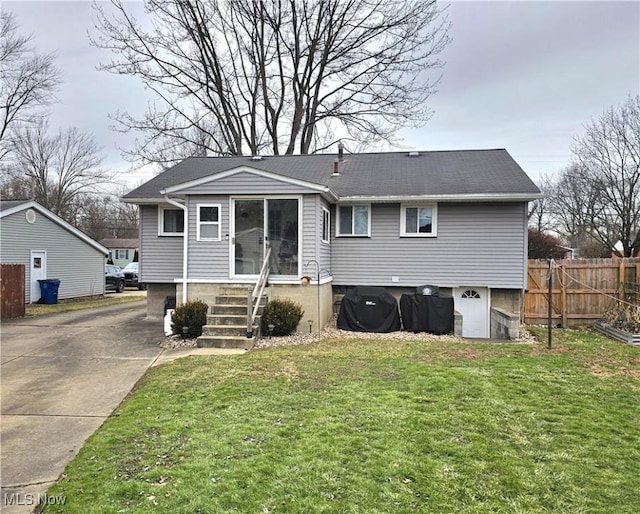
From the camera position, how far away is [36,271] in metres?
18.2

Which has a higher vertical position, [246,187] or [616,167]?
[616,167]

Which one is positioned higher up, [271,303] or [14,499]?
[271,303]

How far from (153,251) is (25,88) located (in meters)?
21.8

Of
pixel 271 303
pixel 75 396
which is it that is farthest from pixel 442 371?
pixel 75 396

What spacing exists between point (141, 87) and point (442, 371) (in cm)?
2113

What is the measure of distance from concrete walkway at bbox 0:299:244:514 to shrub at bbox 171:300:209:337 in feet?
1.91

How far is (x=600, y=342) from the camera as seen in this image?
8.98 m

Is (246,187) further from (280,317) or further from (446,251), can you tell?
(446,251)

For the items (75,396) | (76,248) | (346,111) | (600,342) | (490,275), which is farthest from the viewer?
(346,111)

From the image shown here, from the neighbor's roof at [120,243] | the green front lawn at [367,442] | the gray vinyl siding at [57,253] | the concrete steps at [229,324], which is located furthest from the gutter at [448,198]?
the neighbor's roof at [120,243]

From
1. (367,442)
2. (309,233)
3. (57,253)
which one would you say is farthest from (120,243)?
(367,442)

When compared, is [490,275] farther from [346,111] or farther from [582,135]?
[582,135]

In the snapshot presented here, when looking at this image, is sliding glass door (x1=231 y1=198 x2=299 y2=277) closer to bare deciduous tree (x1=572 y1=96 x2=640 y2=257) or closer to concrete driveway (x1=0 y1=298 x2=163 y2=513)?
concrete driveway (x1=0 y1=298 x2=163 y2=513)

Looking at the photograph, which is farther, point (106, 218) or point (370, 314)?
point (106, 218)
